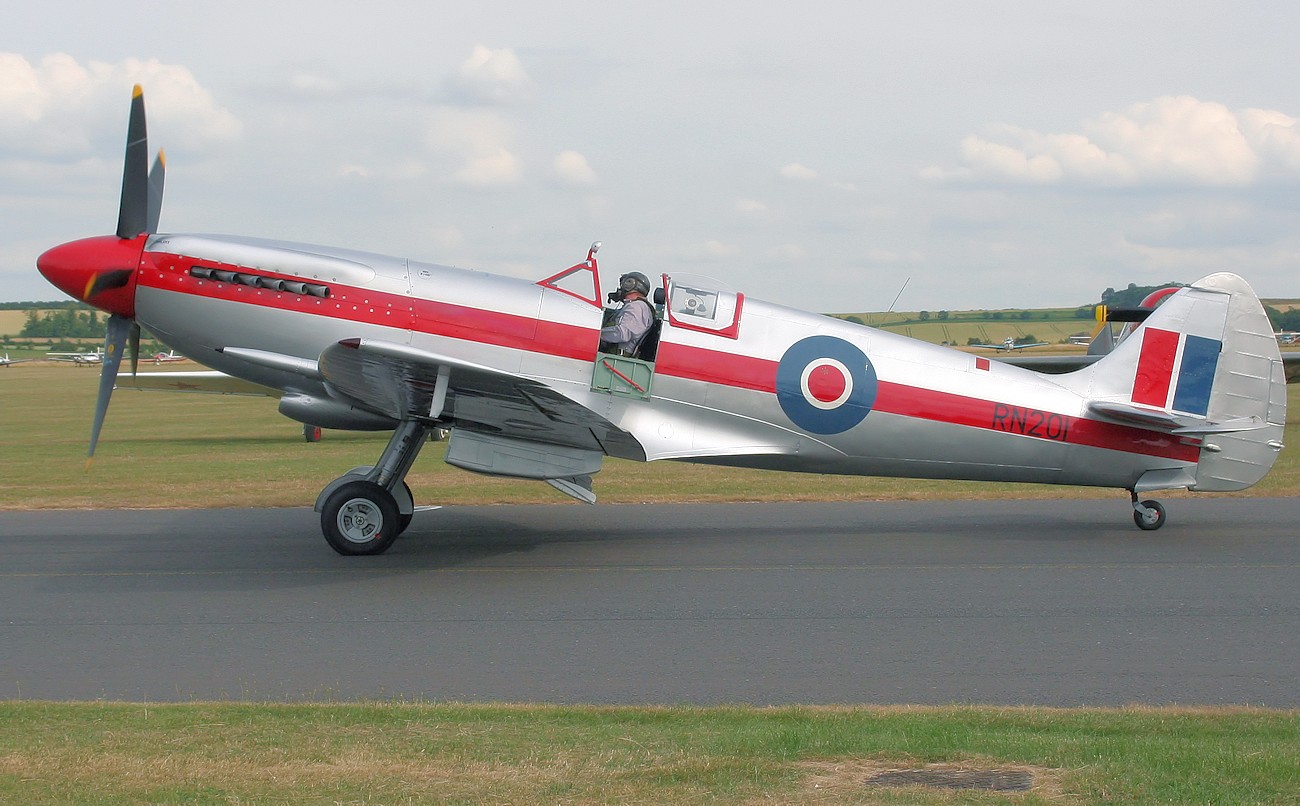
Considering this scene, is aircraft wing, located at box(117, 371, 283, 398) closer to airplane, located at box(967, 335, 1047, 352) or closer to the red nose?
the red nose

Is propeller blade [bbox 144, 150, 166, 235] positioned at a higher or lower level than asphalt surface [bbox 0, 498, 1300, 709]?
higher

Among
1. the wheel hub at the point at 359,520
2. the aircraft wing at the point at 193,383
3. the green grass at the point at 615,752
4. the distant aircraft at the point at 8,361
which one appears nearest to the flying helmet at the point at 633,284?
the wheel hub at the point at 359,520

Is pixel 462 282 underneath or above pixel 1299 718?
above

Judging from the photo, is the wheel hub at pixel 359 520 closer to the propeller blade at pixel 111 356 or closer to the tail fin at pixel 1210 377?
the propeller blade at pixel 111 356

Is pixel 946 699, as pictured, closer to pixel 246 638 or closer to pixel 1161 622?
pixel 1161 622

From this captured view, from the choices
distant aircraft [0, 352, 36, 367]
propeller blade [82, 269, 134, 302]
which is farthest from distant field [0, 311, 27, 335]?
propeller blade [82, 269, 134, 302]

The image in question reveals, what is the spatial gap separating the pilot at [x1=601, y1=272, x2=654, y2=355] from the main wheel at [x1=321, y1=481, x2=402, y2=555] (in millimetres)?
2285

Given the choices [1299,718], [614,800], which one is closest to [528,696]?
[614,800]

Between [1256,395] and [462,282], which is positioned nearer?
[462,282]

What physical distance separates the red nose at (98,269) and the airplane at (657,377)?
18 mm

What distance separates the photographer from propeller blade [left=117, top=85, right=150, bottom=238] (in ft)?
30.1

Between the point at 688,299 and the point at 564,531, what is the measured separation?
2.75 m

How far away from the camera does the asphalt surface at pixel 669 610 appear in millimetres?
5785

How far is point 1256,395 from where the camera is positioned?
33.8 feet
